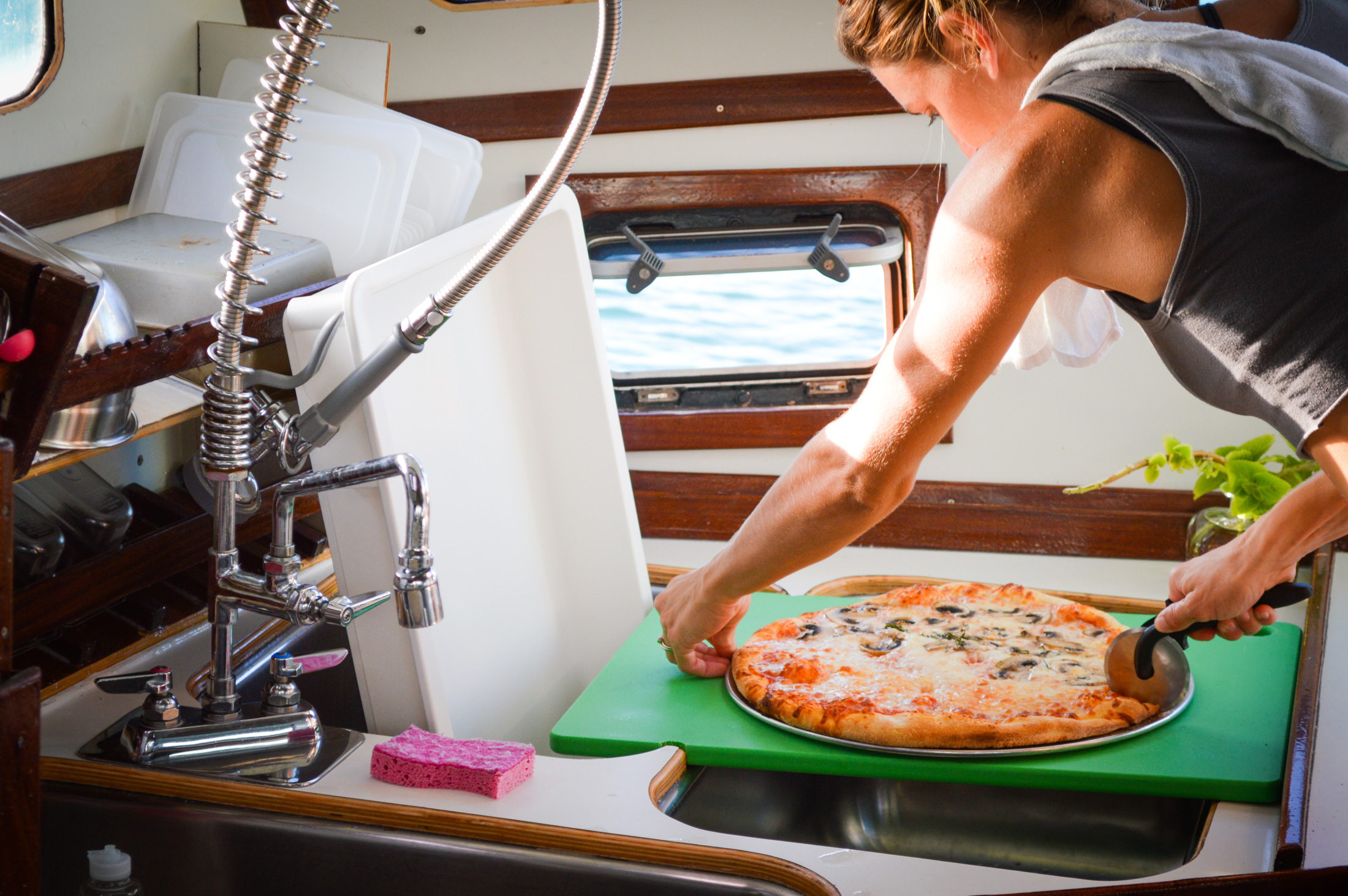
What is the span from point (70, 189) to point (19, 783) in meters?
0.98

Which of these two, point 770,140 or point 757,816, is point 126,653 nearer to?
point 757,816

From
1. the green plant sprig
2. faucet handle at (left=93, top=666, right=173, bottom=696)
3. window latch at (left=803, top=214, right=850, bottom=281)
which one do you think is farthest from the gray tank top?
window latch at (left=803, top=214, right=850, bottom=281)

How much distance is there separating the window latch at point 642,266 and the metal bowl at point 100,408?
3.36 ft

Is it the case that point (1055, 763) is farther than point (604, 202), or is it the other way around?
point (604, 202)

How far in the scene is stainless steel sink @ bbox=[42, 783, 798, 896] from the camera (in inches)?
36.4

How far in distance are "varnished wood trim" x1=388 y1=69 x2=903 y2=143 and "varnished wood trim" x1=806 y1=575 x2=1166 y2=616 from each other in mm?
776

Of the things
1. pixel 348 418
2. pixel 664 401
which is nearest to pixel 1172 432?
pixel 664 401

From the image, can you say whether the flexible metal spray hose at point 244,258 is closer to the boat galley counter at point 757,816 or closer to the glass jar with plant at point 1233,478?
the boat galley counter at point 757,816

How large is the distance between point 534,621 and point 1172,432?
1140 mm

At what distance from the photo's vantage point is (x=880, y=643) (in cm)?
130

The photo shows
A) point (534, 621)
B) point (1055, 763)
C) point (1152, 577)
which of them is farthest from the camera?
point (1152, 577)

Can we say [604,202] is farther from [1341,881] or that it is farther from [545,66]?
[1341,881]

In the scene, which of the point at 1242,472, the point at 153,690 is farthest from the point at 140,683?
the point at 1242,472

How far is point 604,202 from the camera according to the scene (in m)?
1.95
